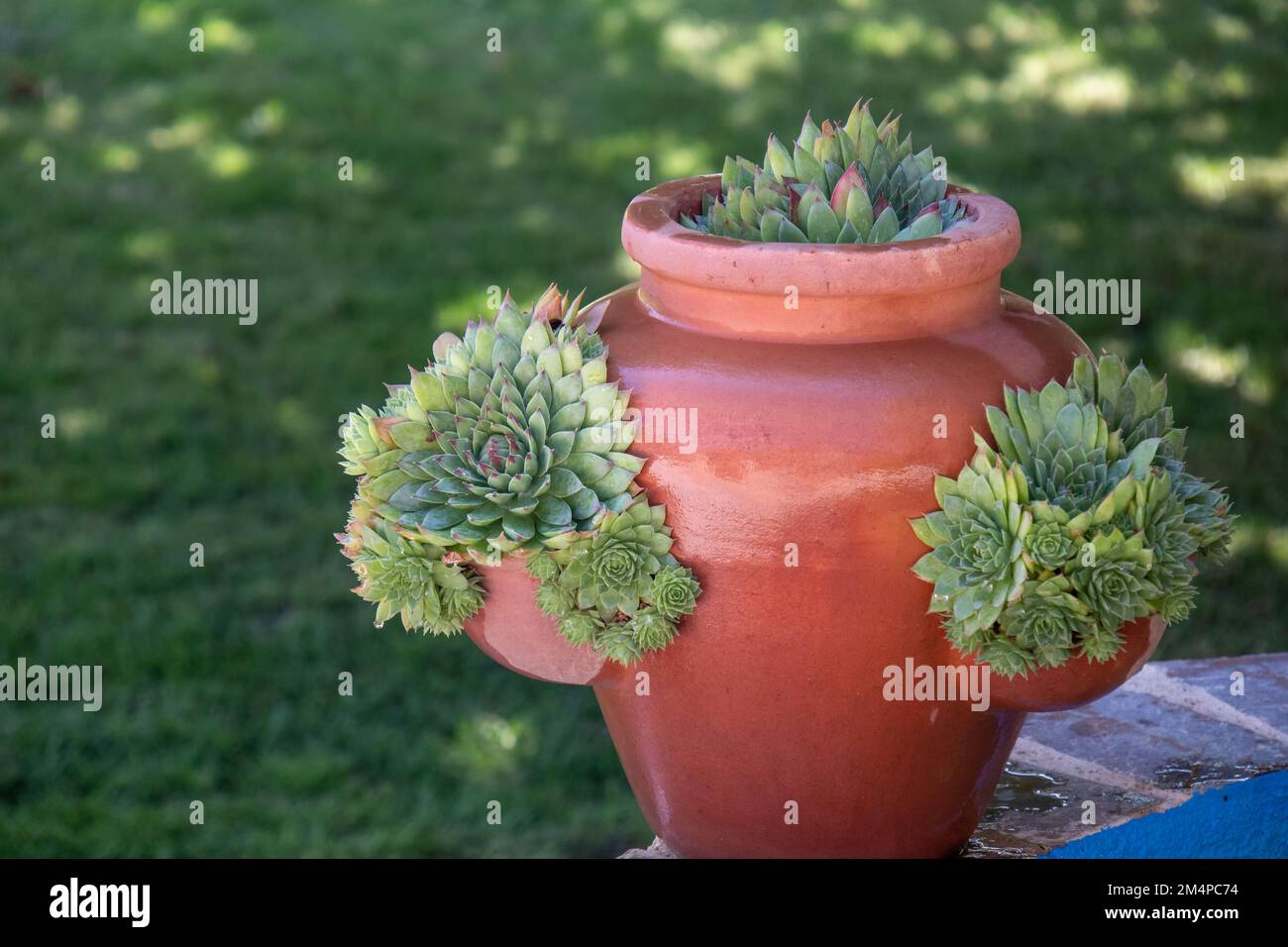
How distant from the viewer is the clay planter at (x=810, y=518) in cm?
176

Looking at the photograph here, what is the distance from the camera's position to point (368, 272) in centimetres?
502

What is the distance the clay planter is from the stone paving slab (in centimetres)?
28

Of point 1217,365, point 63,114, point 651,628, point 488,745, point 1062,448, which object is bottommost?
point 488,745

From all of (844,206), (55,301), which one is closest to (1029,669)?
(844,206)

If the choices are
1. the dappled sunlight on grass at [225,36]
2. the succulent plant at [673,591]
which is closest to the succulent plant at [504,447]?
the succulent plant at [673,591]

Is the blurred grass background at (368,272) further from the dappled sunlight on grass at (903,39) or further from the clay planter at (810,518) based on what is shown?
the clay planter at (810,518)

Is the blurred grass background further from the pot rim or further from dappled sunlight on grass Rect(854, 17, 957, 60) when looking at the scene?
the pot rim

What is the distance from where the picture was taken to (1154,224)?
5.02 m

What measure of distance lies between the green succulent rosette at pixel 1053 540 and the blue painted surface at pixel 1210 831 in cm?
44

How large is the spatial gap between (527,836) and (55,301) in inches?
108

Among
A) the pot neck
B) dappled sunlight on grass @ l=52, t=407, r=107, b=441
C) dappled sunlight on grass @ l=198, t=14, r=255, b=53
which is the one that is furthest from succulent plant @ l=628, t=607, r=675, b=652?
dappled sunlight on grass @ l=198, t=14, r=255, b=53

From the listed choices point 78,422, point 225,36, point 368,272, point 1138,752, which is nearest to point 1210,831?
point 1138,752

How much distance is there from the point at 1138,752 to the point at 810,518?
38.2 inches

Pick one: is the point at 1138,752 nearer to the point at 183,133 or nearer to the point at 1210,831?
the point at 1210,831
